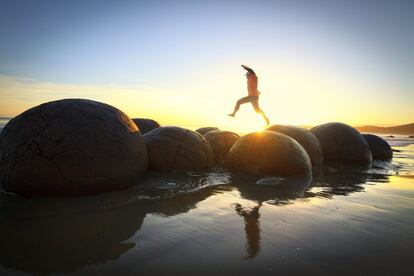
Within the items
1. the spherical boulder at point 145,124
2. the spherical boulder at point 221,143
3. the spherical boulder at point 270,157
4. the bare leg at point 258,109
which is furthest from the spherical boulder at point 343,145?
the spherical boulder at point 145,124

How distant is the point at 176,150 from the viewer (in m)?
5.68

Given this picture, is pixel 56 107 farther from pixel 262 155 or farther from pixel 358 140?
pixel 358 140

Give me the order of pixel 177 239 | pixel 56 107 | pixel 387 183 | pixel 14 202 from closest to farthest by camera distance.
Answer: pixel 177 239 → pixel 14 202 → pixel 56 107 → pixel 387 183

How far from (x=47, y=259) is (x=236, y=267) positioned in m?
1.23

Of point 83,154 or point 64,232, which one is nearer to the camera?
point 64,232

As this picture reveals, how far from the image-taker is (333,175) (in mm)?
6062

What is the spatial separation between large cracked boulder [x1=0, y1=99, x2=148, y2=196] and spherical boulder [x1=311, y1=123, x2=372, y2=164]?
19.7ft

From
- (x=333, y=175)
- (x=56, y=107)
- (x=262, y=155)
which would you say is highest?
(x=56, y=107)

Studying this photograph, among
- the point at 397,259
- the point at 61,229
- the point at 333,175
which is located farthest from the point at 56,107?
the point at 333,175

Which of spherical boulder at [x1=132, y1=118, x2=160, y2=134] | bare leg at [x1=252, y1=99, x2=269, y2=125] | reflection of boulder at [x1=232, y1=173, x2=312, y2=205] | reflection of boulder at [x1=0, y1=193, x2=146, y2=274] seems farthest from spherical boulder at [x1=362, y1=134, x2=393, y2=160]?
reflection of boulder at [x1=0, y1=193, x2=146, y2=274]

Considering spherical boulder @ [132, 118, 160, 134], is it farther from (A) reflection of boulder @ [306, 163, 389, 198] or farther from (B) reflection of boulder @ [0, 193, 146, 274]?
(B) reflection of boulder @ [0, 193, 146, 274]

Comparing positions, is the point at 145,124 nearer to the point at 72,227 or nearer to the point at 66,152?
the point at 66,152

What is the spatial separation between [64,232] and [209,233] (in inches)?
46.4

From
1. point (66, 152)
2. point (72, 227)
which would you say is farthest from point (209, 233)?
point (66, 152)
